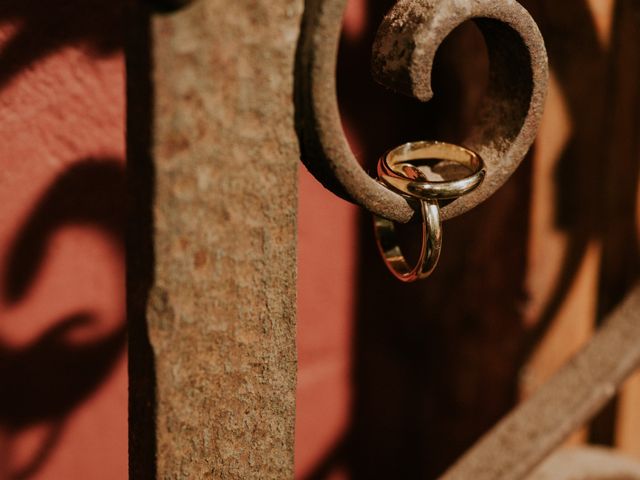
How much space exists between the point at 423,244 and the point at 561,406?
379mm

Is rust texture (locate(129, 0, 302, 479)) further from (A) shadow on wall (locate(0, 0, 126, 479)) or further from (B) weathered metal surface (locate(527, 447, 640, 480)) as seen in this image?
(B) weathered metal surface (locate(527, 447, 640, 480))

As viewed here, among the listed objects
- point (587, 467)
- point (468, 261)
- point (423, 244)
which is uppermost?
point (423, 244)

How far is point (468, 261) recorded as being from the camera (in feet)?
3.49

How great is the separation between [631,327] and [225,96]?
0.61 m

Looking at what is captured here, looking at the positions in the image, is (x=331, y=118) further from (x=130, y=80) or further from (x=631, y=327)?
(x=631, y=327)

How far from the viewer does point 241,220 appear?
1.32 feet

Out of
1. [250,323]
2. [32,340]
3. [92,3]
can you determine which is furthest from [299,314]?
[250,323]

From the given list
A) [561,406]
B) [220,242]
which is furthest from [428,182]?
[561,406]

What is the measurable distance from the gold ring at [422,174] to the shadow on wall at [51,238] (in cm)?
35

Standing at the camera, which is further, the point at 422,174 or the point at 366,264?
the point at 366,264

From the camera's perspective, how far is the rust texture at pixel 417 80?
39 cm

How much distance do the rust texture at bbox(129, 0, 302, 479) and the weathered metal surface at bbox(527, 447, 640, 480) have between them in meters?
0.59

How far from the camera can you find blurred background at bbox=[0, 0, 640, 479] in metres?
0.72

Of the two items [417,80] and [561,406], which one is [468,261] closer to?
[561,406]
